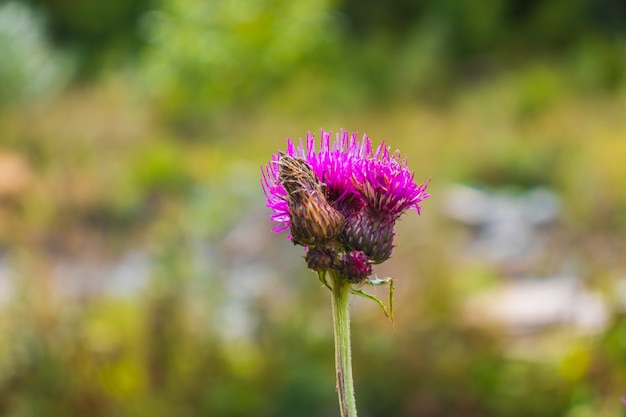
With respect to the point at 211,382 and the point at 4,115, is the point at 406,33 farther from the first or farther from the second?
the point at 211,382

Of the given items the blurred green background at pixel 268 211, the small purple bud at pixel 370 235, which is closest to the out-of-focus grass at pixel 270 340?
the blurred green background at pixel 268 211

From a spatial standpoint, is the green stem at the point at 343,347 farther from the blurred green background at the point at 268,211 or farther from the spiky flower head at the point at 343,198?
the blurred green background at the point at 268,211

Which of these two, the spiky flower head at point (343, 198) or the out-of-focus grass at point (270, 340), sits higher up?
the out-of-focus grass at point (270, 340)

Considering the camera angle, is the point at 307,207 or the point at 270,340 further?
the point at 270,340

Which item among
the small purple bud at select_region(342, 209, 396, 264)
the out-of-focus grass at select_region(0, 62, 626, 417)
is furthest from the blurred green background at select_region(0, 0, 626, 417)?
the small purple bud at select_region(342, 209, 396, 264)

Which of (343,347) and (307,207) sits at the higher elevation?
(307,207)

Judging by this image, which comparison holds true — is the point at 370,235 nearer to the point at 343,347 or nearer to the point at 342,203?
the point at 342,203

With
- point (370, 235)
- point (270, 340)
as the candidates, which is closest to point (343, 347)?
point (370, 235)

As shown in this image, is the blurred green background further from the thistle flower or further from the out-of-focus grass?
the thistle flower
